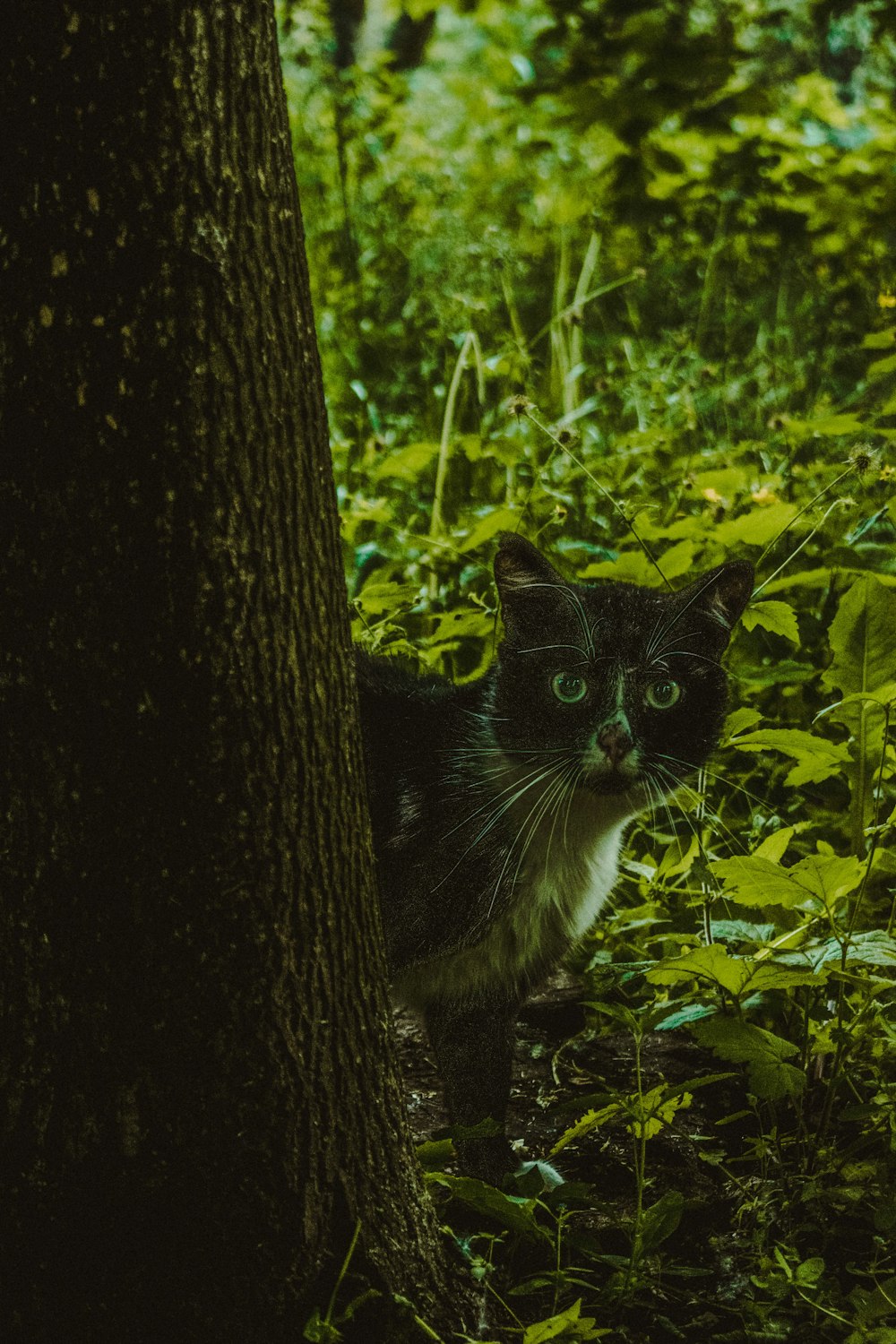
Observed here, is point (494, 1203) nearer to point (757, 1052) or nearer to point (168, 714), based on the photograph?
point (757, 1052)

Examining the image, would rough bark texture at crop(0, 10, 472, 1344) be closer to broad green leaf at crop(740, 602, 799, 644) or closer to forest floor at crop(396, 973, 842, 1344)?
forest floor at crop(396, 973, 842, 1344)

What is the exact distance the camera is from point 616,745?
208 cm

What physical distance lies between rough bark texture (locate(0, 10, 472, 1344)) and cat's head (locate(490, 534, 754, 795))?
34.8 inches

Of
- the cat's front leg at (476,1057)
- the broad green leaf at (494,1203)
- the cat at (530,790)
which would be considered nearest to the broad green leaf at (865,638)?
the cat at (530,790)

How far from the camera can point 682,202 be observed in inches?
199

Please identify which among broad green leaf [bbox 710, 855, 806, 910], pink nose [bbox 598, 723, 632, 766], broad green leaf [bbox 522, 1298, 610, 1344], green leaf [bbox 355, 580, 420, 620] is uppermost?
green leaf [bbox 355, 580, 420, 620]

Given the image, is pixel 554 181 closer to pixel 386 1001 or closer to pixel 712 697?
pixel 712 697

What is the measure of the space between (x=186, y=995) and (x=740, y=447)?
2849mm

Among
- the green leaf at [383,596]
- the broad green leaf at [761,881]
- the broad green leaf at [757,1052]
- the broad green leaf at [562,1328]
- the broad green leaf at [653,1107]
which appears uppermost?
the green leaf at [383,596]

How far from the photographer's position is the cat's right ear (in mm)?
2270

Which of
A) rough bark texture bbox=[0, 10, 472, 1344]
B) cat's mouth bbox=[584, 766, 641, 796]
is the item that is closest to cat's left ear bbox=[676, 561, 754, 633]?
cat's mouth bbox=[584, 766, 641, 796]

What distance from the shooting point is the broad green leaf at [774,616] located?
7.13ft

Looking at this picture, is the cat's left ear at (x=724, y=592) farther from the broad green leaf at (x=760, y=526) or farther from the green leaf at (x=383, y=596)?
the green leaf at (x=383, y=596)

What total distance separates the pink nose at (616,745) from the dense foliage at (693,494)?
139 mm
